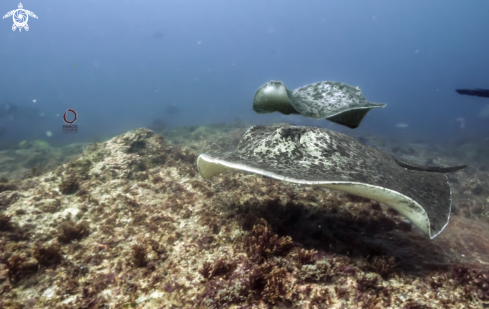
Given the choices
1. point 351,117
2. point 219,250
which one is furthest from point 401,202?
point 219,250

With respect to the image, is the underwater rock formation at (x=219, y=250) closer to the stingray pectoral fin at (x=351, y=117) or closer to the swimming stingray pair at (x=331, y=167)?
the swimming stingray pair at (x=331, y=167)

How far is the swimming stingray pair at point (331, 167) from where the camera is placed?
233cm

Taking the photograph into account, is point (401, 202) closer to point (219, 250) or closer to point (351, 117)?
point (351, 117)

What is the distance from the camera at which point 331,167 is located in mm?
2973

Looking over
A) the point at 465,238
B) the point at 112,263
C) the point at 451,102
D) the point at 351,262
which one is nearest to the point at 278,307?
the point at 351,262

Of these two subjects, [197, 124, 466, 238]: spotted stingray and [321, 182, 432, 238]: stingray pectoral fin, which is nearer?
[321, 182, 432, 238]: stingray pectoral fin

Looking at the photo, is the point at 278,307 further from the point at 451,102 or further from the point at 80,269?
the point at 451,102

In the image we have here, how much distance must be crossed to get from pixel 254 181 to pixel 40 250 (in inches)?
164

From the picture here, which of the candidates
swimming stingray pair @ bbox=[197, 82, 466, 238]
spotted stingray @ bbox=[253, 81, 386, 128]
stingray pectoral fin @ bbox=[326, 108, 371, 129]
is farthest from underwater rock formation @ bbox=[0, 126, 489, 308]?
spotted stingray @ bbox=[253, 81, 386, 128]

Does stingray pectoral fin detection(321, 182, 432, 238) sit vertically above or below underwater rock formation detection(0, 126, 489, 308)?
above

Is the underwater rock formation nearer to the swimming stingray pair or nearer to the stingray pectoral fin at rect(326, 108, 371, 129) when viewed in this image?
the swimming stingray pair

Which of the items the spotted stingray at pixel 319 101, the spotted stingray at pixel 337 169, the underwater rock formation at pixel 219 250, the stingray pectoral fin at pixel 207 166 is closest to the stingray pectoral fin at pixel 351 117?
the spotted stingray at pixel 319 101

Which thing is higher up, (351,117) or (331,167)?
(351,117)

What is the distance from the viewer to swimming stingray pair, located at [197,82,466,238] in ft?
7.64
